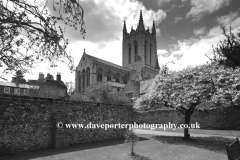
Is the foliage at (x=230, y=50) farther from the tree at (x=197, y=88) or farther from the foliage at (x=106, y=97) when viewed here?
the foliage at (x=106, y=97)

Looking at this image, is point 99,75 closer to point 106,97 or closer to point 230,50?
point 106,97

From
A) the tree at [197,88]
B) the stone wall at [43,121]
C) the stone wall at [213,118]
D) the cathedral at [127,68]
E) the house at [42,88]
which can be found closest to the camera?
the stone wall at [43,121]

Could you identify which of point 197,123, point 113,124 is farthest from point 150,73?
point 113,124

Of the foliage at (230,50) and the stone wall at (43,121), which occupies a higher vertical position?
the foliage at (230,50)

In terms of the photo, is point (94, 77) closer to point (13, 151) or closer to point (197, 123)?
point (197, 123)

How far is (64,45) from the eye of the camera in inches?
226

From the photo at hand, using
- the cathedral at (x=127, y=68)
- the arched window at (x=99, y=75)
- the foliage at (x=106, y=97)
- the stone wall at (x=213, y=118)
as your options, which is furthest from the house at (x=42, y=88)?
the stone wall at (x=213, y=118)

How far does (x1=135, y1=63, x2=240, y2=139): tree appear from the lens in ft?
35.4

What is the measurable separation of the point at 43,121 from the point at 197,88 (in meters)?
10.6

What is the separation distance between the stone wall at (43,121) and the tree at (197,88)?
4617 mm

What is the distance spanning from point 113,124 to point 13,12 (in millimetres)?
11056

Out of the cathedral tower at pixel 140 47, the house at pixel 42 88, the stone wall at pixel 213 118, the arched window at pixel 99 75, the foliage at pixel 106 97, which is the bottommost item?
the stone wall at pixel 213 118

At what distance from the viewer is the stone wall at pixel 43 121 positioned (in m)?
Answer: 8.70

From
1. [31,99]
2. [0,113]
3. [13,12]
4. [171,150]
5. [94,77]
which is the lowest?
[171,150]
